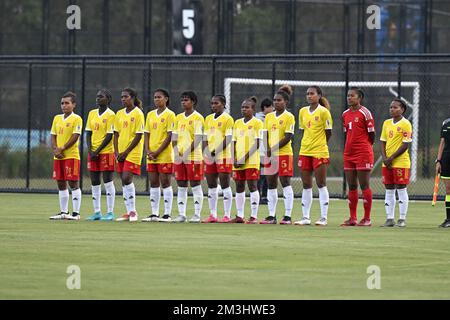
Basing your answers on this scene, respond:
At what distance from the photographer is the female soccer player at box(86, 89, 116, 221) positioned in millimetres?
19594

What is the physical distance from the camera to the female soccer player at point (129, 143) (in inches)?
759

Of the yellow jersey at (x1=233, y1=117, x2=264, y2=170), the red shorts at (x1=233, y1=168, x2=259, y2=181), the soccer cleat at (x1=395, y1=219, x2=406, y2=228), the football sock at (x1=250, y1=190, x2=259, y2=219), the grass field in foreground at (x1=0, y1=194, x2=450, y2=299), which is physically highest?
the yellow jersey at (x1=233, y1=117, x2=264, y2=170)

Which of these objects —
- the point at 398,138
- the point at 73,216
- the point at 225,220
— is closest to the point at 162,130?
the point at 225,220

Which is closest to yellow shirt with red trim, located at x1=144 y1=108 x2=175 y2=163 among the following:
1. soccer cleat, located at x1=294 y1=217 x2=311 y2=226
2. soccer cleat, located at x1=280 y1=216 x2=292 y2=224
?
soccer cleat, located at x1=280 y1=216 x2=292 y2=224

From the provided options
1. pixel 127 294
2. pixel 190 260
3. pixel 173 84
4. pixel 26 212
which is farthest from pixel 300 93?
pixel 127 294

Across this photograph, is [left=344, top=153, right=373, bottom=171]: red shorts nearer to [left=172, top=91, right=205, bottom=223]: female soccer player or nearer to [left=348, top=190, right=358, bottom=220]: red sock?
[left=348, top=190, right=358, bottom=220]: red sock

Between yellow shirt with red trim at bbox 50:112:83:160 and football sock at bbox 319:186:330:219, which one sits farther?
yellow shirt with red trim at bbox 50:112:83:160

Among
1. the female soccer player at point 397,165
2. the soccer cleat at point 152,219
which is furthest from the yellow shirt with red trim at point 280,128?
the soccer cleat at point 152,219

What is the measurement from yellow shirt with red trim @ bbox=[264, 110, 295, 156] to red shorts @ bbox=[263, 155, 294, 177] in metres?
0.08

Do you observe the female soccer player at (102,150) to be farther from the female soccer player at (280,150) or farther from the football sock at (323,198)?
the football sock at (323,198)

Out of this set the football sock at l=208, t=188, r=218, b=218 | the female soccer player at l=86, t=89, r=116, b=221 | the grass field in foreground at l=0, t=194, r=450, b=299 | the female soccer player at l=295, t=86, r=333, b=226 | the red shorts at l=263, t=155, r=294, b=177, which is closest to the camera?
the grass field in foreground at l=0, t=194, r=450, b=299

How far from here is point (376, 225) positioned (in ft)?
62.5

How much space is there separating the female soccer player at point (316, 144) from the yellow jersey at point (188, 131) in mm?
1715
